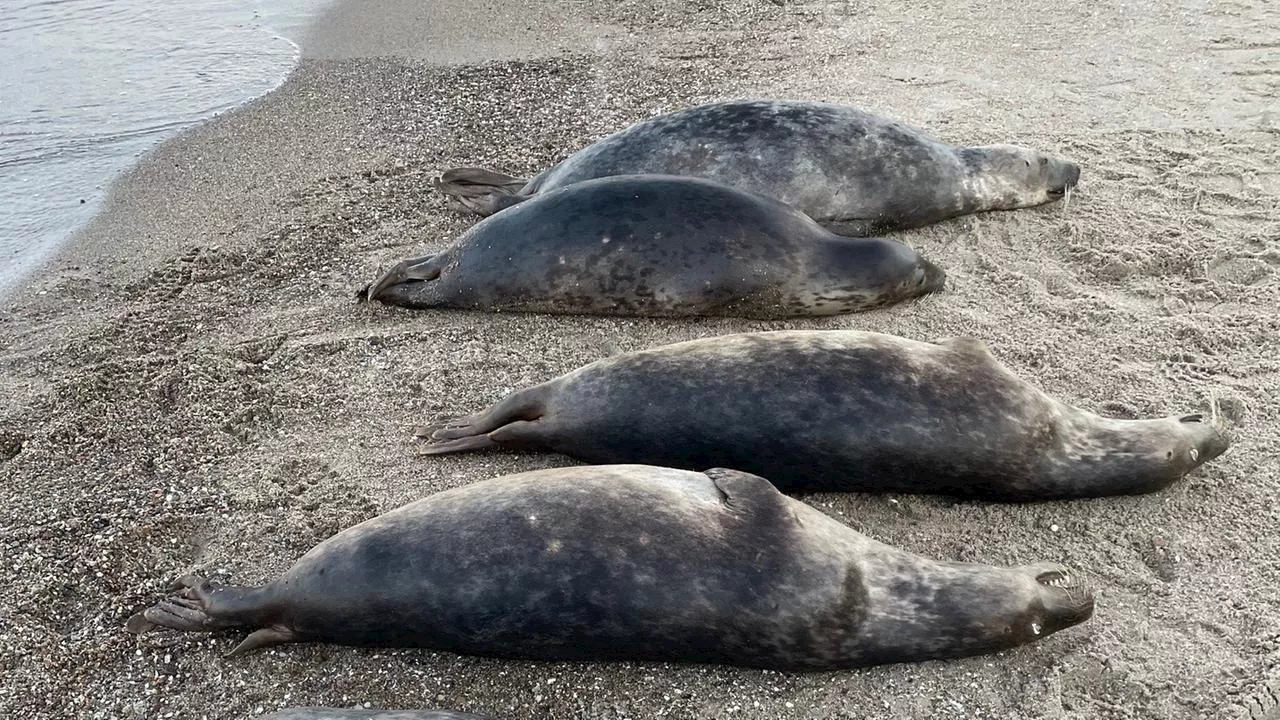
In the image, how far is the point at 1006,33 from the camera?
775 cm

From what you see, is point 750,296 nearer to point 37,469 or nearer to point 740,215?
point 740,215

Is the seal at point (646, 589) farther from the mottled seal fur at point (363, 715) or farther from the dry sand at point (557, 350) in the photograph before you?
the mottled seal fur at point (363, 715)

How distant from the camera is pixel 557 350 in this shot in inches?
A: 184

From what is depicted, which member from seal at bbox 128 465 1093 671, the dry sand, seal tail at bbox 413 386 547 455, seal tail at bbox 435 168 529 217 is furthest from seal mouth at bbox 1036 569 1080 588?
seal tail at bbox 435 168 529 217

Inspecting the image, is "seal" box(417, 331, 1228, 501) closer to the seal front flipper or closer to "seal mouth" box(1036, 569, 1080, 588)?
"seal mouth" box(1036, 569, 1080, 588)

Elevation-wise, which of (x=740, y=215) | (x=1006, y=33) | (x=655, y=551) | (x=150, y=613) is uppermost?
(x=1006, y=33)

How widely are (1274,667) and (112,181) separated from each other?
687 cm

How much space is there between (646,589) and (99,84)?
7.52 metres

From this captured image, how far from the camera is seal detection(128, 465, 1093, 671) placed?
121 inches

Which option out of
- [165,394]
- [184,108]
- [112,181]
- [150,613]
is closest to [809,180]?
[165,394]

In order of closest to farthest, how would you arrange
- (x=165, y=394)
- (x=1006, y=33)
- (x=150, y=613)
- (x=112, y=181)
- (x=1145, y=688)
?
1. (x=1145, y=688)
2. (x=150, y=613)
3. (x=165, y=394)
4. (x=112, y=181)
5. (x=1006, y=33)

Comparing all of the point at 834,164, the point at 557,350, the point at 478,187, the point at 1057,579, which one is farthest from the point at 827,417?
A: the point at 478,187

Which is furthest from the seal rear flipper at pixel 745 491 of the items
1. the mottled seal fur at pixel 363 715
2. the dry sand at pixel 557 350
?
the mottled seal fur at pixel 363 715

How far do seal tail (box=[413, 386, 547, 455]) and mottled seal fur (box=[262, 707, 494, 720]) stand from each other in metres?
1.26
